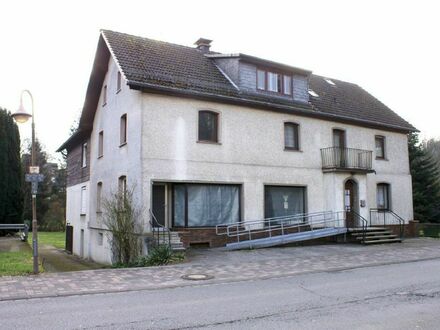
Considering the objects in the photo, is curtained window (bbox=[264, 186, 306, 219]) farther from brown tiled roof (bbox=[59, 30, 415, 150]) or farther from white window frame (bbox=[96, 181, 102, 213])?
white window frame (bbox=[96, 181, 102, 213])

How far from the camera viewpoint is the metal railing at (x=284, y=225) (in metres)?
18.2

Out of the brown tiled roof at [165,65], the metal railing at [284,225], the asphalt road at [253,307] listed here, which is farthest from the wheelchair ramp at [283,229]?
the asphalt road at [253,307]

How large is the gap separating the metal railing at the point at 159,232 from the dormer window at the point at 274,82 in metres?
7.89

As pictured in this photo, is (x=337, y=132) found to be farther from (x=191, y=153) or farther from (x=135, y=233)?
(x=135, y=233)

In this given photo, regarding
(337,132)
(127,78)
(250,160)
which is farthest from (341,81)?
(127,78)

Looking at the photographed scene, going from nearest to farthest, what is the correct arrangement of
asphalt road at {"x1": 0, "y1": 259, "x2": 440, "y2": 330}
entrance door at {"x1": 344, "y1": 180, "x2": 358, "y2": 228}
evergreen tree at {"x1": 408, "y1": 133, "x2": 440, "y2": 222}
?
asphalt road at {"x1": 0, "y1": 259, "x2": 440, "y2": 330} < entrance door at {"x1": 344, "y1": 180, "x2": 358, "y2": 228} < evergreen tree at {"x1": 408, "y1": 133, "x2": 440, "y2": 222}

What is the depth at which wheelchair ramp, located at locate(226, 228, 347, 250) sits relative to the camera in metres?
17.3

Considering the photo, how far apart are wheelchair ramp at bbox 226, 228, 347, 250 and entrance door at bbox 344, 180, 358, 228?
2.12 m

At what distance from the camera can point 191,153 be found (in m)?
17.7

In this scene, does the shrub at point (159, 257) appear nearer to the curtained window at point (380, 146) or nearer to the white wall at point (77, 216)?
the white wall at point (77, 216)

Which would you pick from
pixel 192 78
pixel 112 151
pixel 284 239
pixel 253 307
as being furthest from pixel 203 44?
pixel 253 307

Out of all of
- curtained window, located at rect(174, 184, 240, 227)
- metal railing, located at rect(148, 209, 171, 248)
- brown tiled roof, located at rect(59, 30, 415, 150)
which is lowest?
metal railing, located at rect(148, 209, 171, 248)

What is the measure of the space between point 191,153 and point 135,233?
151 inches

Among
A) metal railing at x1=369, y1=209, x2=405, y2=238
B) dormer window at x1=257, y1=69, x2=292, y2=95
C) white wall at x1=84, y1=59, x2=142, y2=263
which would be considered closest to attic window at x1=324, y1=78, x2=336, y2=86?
dormer window at x1=257, y1=69, x2=292, y2=95
